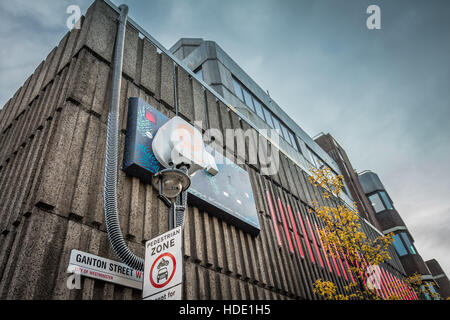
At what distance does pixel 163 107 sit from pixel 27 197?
4.05 metres

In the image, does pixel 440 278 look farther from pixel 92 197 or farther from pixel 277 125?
pixel 92 197

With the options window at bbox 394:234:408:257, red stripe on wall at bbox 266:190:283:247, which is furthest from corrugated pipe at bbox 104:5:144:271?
window at bbox 394:234:408:257

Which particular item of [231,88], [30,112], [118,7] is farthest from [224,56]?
[30,112]

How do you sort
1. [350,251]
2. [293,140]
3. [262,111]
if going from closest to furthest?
[350,251], [262,111], [293,140]

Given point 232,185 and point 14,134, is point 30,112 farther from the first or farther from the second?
point 232,185

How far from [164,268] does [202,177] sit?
12.8ft

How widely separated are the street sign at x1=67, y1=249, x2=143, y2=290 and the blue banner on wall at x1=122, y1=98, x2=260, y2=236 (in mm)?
1831

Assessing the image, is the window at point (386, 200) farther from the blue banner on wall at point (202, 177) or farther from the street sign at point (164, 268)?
the street sign at point (164, 268)

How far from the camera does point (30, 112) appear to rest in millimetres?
7477

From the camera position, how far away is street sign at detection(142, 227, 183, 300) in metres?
3.36

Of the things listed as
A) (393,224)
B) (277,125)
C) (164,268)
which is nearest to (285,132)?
(277,125)

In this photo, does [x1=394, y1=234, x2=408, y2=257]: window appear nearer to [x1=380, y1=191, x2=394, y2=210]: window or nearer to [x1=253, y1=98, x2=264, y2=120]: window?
[x1=380, y1=191, x2=394, y2=210]: window

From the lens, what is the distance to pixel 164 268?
3521mm
